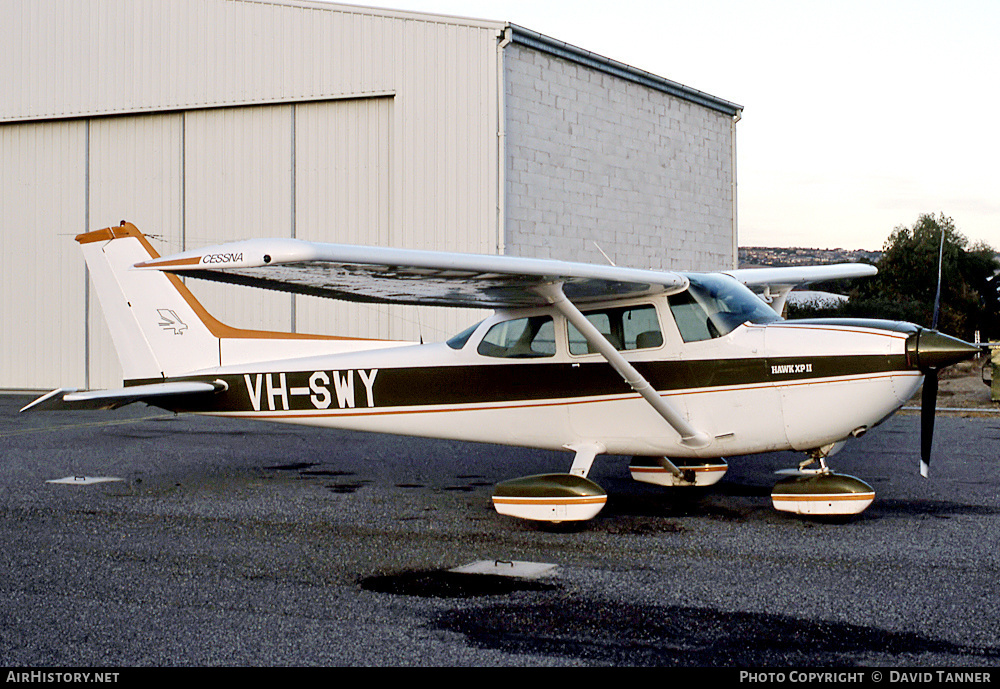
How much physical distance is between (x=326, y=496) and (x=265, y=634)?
4152 millimetres

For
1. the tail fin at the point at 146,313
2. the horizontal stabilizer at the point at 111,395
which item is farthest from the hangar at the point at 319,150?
the horizontal stabilizer at the point at 111,395

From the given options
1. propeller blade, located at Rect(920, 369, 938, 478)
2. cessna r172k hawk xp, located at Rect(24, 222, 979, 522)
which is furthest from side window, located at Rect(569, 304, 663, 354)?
propeller blade, located at Rect(920, 369, 938, 478)

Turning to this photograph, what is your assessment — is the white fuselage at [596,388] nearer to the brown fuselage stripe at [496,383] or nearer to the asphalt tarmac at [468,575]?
the brown fuselage stripe at [496,383]

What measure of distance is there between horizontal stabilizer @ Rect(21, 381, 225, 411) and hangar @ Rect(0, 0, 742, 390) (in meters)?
10.1

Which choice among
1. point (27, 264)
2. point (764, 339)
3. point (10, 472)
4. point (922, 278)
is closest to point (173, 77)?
point (27, 264)

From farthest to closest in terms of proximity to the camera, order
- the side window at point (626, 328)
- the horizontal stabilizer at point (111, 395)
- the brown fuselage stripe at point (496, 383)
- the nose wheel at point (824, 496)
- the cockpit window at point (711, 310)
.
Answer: the horizontal stabilizer at point (111, 395) < the side window at point (626, 328) < the cockpit window at point (711, 310) < the brown fuselage stripe at point (496, 383) < the nose wheel at point (824, 496)

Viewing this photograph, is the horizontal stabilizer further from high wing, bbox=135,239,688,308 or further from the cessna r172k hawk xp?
high wing, bbox=135,239,688,308

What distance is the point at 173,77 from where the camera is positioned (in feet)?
72.0

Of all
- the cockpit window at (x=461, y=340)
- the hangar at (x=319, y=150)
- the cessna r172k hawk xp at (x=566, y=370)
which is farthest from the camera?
the hangar at (x=319, y=150)

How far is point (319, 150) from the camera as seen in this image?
20.7 meters

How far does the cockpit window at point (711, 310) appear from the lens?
7.36 meters

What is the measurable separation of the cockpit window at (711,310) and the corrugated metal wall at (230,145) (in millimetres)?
10996

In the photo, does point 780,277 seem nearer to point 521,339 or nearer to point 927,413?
point 927,413

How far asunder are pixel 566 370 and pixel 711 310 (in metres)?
1.27
